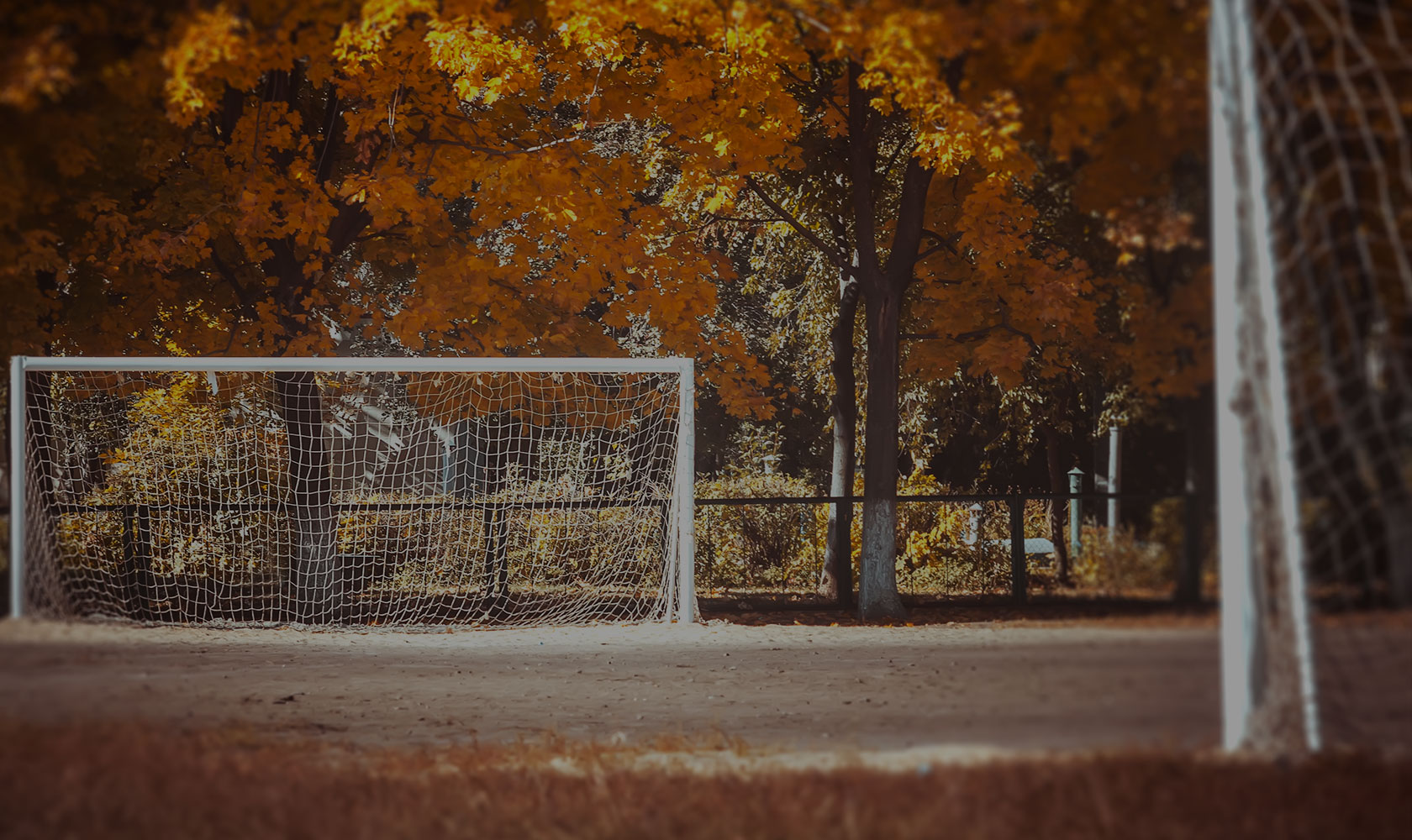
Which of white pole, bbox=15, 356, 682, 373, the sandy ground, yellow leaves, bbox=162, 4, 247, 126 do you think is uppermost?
yellow leaves, bbox=162, 4, 247, 126

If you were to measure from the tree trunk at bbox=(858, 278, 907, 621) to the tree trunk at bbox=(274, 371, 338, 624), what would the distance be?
16.1 feet

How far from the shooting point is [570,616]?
372 inches

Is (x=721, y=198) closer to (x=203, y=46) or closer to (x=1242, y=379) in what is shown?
(x=203, y=46)

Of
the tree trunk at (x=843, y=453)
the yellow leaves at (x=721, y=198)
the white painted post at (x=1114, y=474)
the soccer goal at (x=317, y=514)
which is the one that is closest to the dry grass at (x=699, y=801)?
the white painted post at (x=1114, y=474)

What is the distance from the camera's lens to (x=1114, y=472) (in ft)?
13.1

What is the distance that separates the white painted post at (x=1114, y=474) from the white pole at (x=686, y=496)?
12.7 ft

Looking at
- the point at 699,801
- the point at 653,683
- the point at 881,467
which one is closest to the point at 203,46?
the point at 699,801

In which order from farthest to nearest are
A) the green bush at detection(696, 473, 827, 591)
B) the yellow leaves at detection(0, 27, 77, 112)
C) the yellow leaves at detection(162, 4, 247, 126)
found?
1. the green bush at detection(696, 473, 827, 591)
2. the yellow leaves at detection(162, 4, 247, 126)
3. the yellow leaves at detection(0, 27, 77, 112)

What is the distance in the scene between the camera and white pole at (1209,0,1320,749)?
3.03 meters

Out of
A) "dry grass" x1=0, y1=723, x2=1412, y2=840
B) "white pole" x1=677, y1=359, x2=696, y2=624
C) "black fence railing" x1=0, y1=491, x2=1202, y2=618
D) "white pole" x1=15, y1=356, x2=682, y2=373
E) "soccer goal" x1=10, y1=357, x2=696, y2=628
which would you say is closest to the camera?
"dry grass" x1=0, y1=723, x2=1412, y2=840

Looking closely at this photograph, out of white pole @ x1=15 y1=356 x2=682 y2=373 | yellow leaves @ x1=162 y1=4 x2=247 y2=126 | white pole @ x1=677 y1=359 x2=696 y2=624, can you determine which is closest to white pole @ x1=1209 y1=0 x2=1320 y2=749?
yellow leaves @ x1=162 y1=4 x2=247 y2=126

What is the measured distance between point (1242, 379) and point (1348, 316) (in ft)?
1.23

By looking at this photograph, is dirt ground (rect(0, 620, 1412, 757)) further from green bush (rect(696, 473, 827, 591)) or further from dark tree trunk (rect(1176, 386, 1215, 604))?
green bush (rect(696, 473, 827, 591))

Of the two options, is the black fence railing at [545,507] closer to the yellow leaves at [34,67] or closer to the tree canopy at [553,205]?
the tree canopy at [553,205]
